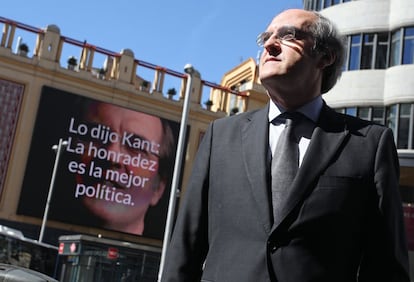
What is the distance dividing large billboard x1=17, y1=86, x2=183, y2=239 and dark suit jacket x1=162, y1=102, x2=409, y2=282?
104 ft

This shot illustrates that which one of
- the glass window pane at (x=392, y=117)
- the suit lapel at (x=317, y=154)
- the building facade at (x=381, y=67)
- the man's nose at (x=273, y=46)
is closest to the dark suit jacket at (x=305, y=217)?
the suit lapel at (x=317, y=154)

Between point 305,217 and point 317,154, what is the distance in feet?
0.85

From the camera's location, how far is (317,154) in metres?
2.49

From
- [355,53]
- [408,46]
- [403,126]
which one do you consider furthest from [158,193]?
[408,46]

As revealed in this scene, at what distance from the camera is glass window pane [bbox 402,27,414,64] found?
21.3 metres

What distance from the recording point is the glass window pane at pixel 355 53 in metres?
22.3

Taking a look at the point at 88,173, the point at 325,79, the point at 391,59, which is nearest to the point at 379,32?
the point at 391,59

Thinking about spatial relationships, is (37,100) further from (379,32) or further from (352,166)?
(352,166)

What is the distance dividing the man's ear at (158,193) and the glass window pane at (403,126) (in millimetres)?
18518

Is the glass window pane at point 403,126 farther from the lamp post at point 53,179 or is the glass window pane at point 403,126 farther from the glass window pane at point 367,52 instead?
the lamp post at point 53,179

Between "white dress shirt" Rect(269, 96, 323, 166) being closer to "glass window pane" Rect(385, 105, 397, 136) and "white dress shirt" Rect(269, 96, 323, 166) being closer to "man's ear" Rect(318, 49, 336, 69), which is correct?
"man's ear" Rect(318, 49, 336, 69)

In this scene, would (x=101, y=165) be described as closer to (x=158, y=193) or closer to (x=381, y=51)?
(x=158, y=193)

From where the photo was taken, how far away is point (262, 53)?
2.73 m

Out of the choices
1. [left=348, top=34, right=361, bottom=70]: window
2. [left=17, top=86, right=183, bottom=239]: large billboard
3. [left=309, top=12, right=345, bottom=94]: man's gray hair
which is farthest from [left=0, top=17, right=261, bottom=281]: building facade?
[left=309, top=12, right=345, bottom=94]: man's gray hair
